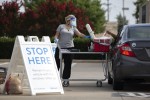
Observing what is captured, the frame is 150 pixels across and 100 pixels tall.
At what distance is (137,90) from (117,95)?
53.2 inches

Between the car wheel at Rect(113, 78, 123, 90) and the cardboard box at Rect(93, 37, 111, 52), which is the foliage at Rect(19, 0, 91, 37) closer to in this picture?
the cardboard box at Rect(93, 37, 111, 52)

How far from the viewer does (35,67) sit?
36.0 feet

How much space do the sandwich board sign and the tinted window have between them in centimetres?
197

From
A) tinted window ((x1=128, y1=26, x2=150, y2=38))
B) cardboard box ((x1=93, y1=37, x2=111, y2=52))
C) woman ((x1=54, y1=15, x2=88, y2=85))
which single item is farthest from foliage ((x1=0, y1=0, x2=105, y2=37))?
tinted window ((x1=128, y1=26, x2=150, y2=38))

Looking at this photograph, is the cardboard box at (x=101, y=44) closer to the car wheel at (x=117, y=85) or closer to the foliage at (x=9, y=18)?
the car wheel at (x=117, y=85)

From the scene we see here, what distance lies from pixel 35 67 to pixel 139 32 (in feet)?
8.80

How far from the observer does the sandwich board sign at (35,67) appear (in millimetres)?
10820

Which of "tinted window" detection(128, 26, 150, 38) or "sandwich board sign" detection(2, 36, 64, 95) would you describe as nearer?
"sandwich board sign" detection(2, 36, 64, 95)

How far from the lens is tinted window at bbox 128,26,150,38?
12.0m

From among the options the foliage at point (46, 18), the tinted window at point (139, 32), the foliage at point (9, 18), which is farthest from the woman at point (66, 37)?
the foliage at point (46, 18)

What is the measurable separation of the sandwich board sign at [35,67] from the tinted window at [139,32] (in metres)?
1.97

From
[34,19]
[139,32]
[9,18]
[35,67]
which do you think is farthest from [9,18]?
[35,67]

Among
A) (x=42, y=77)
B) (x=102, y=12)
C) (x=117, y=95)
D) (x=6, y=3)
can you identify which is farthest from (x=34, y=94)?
(x=102, y=12)

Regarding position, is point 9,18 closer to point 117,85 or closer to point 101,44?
point 101,44
